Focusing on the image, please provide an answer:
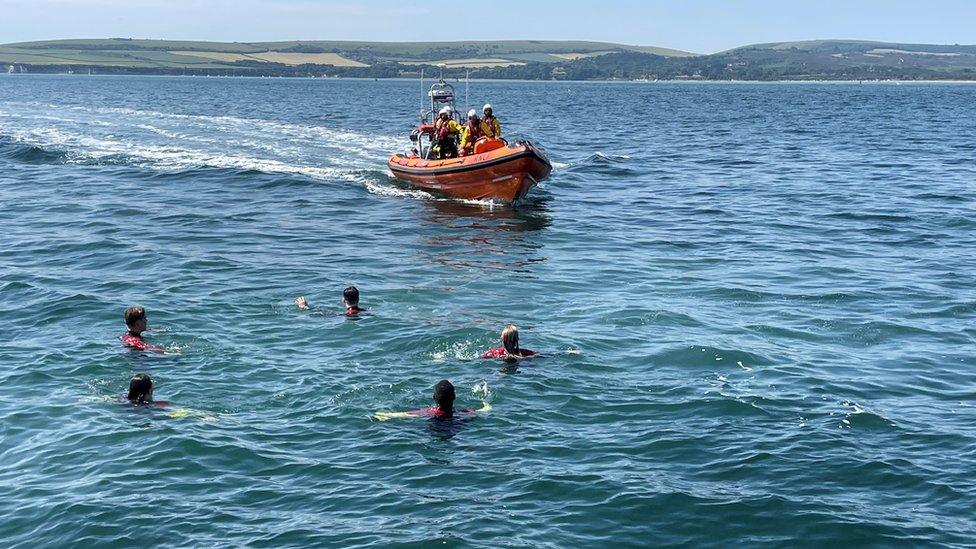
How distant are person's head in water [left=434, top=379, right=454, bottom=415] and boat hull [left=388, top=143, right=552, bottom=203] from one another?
1751cm

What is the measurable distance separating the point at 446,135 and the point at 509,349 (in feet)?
60.0

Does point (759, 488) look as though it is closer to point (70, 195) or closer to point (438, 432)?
point (438, 432)

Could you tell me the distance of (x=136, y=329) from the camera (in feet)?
53.5

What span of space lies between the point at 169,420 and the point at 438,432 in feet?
11.6

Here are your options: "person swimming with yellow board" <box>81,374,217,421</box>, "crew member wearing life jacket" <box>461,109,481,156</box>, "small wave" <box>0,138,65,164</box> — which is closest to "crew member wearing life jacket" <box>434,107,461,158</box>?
"crew member wearing life jacket" <box>461,109,481,156</box>

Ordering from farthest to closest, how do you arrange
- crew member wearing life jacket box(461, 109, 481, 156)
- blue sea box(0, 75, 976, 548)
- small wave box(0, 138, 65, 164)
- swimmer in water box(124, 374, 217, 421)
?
1. small wave box(0, 138, 65, 164)
2. crew member wearing life jacket box(461, 109, 481, 156)
3. swimmer in water box(124, 374, 217, 421)
4. blue sea box(0, 75, 976, 548)

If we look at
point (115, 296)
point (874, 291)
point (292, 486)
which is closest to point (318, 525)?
point (292, 486)

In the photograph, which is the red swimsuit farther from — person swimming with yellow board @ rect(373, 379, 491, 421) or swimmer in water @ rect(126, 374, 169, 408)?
person swimming with yellow board @ rect(373, 379, 491, 421)

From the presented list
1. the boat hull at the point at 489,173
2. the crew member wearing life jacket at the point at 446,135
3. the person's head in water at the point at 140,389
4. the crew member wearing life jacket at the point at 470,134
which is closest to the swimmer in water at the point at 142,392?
the person's head in water at the point at 140,389

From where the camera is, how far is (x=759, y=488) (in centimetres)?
1169

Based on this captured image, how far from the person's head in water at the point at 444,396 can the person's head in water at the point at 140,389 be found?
3899 millimetres

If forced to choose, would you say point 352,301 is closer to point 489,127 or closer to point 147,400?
point 147,400

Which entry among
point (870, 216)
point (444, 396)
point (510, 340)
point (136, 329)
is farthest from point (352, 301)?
point (870, 216)

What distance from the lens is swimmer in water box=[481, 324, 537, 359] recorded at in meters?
15.6
